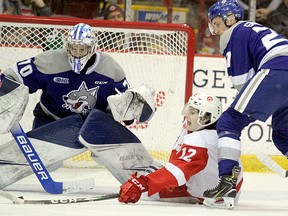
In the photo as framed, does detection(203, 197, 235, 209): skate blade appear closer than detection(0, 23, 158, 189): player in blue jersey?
Yes

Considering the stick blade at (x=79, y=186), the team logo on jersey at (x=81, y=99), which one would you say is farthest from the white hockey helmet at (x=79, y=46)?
the stick blade at (x=79, y=186)

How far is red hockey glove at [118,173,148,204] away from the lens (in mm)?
4047

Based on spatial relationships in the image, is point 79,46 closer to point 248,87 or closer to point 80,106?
point 80,106

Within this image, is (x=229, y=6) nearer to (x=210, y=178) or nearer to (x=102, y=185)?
(x=210, y=178)

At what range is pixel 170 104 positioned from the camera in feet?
19.1

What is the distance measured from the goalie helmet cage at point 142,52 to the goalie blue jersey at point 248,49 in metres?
1.21

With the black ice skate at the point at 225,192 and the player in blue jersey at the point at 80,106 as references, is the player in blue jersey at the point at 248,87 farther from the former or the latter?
the player in blue jersey at the point at 80,106

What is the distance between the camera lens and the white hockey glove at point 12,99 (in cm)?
464

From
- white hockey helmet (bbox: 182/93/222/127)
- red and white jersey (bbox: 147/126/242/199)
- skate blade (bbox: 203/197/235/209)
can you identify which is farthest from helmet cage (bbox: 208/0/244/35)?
skate blade (bbox: 203/197/235/209)

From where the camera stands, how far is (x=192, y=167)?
4109mm

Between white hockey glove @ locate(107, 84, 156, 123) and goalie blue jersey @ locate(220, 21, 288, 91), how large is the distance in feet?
1.65

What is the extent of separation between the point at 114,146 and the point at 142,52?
1.18m

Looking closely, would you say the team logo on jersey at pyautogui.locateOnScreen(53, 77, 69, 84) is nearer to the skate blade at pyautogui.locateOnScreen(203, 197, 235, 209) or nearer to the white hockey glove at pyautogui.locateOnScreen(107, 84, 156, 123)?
the white hockey glove at pyautogui.locateOnScreen(107, 84, 156, 123)

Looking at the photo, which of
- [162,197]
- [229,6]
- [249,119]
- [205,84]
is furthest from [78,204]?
[205,84]
